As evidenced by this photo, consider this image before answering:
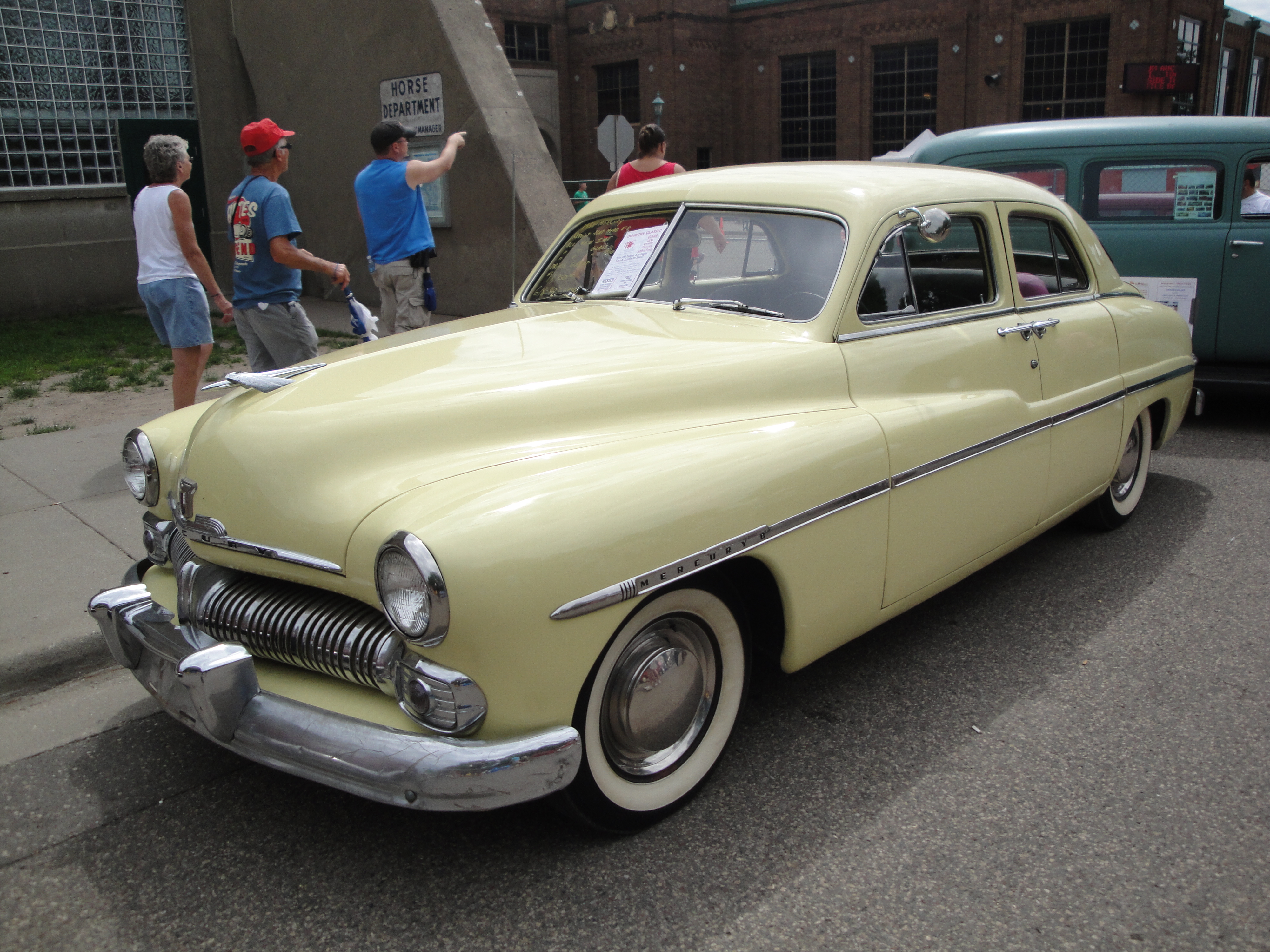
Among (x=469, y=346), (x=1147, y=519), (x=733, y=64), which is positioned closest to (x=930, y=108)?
(x=733, y=64)

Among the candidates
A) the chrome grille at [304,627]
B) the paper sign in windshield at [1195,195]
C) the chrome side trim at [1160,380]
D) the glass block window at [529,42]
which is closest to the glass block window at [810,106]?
the glass block window at [529,42]

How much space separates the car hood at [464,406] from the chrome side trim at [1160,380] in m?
2.05

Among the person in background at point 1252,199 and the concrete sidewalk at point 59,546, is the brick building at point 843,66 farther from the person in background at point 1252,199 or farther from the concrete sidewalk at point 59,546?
the concrete sidewalk at point 59,546

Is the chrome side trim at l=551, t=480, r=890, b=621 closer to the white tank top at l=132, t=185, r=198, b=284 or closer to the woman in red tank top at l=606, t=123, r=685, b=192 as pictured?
the white tank top at l=132, t=185, r=198, b=284

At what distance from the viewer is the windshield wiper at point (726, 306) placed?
133 inches

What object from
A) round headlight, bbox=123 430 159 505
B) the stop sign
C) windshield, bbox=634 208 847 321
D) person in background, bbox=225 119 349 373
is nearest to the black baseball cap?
person in background, bbox=225 119 349 373

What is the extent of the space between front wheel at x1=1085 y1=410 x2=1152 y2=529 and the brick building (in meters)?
28.3

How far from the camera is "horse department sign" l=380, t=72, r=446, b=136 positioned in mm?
10383

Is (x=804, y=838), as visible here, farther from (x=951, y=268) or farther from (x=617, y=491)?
(x=951, y=268)

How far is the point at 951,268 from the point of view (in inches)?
149

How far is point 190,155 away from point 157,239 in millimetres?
6242

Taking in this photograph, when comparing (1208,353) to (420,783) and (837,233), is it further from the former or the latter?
(420,783)

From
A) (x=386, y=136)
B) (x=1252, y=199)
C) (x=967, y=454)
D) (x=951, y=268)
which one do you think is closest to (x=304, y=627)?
(x=967, y=454)

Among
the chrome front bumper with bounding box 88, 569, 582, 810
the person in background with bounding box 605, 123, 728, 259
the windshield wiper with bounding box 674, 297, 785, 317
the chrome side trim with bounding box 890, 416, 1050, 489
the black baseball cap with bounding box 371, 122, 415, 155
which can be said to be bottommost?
the chrome front bumper with bounding box 88, 569, 582, 810
